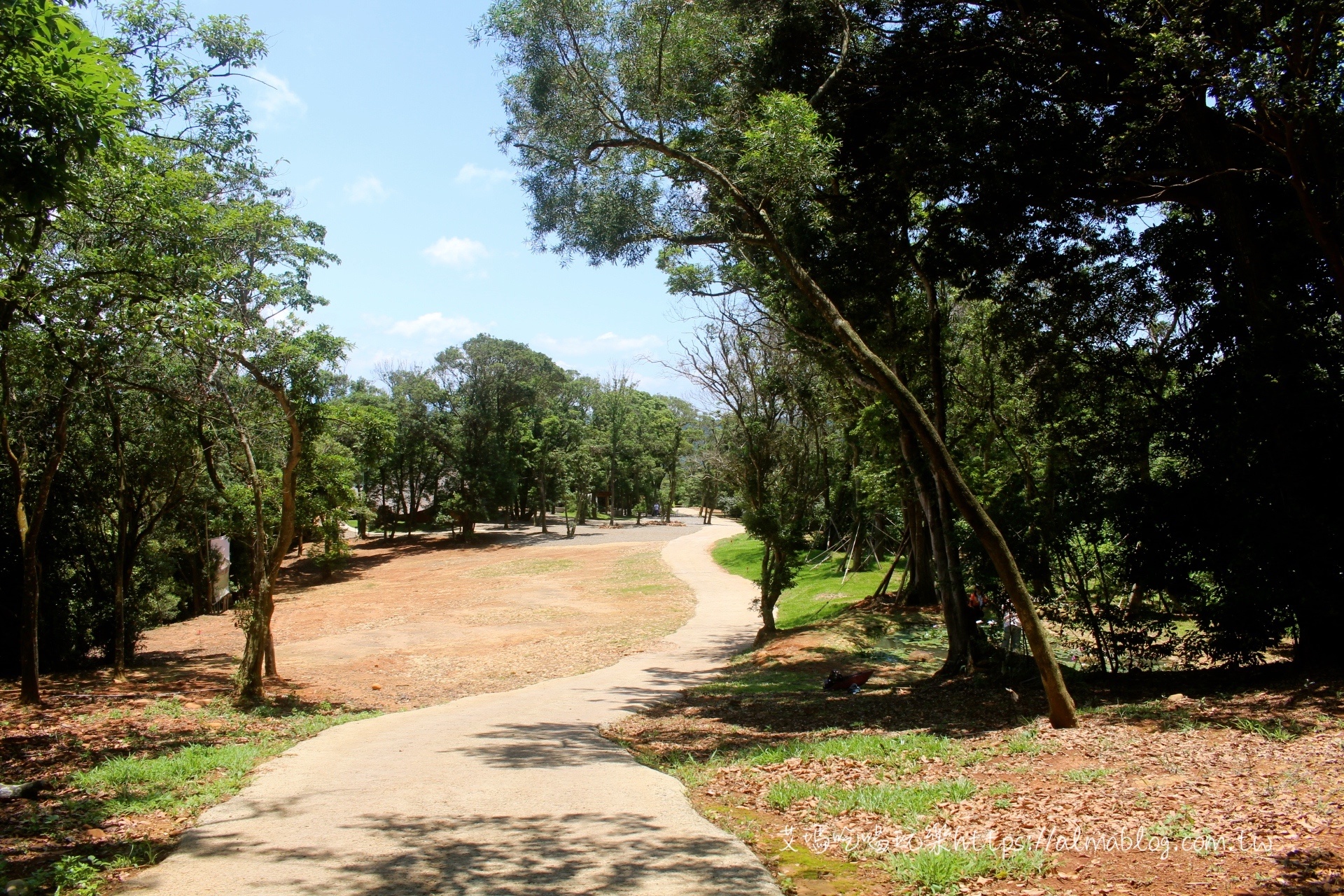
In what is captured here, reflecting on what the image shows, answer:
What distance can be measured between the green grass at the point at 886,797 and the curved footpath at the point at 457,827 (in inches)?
32.0

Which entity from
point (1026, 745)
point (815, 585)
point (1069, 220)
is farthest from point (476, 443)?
point (1026, 745)

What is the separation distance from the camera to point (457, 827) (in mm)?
5414

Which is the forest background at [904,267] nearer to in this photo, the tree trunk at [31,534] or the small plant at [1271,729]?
the tree trunk at [31,534]

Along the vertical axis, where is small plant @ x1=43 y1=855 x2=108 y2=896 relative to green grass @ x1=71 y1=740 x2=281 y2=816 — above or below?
above

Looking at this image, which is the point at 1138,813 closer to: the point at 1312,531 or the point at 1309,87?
the point at 1312,531

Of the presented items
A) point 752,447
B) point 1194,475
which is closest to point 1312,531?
point 1194,475

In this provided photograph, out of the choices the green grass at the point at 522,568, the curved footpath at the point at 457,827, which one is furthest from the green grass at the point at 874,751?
the green grass at the point at 522,568

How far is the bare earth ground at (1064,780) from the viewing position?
13.2 ft

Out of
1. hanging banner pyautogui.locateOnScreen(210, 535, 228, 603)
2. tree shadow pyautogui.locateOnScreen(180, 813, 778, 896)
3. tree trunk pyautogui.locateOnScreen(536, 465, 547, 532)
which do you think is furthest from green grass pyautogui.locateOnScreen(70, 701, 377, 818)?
tree trunk pyautogui.locateOnScreen(536, 465, 547, 532)

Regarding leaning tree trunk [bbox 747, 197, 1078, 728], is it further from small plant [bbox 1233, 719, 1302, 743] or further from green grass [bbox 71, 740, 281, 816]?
green grass [bbox 71, 740, 281, 816]

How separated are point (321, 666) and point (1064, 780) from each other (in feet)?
49.8

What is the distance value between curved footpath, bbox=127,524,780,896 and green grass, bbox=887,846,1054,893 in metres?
0.73

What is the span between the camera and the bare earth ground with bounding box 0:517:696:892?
5863mm

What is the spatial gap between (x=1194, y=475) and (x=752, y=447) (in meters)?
10.3
